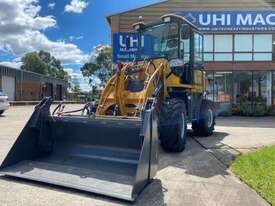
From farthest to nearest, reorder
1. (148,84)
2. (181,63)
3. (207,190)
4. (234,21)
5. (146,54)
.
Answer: (234,21)
(146,54)
(181,63)
(148,84)
(207,190)

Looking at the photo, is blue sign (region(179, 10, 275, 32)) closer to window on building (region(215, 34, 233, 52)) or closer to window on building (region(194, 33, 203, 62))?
window on building (region(215, 34, 233, 52))

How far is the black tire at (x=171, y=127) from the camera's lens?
25.8 ft

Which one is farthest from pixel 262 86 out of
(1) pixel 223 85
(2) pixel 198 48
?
(2) pixel 198 48

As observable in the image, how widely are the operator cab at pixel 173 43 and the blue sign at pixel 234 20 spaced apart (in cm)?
1270

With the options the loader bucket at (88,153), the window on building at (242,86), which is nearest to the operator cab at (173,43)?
the loader bucket at (88,153)

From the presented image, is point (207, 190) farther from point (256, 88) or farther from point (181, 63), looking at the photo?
point (256, 88)

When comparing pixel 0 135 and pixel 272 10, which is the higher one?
pixel 272 10

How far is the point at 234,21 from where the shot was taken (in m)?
22.2

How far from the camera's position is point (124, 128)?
6.11 meters

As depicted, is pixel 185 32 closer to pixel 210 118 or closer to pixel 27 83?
pixel 210 118

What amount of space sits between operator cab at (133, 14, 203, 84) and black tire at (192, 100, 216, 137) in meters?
1.77

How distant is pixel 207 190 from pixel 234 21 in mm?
18487

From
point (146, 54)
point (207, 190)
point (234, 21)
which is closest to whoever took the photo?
point (207, 190)

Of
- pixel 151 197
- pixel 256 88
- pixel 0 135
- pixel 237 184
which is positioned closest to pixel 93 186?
pixel 151 197
